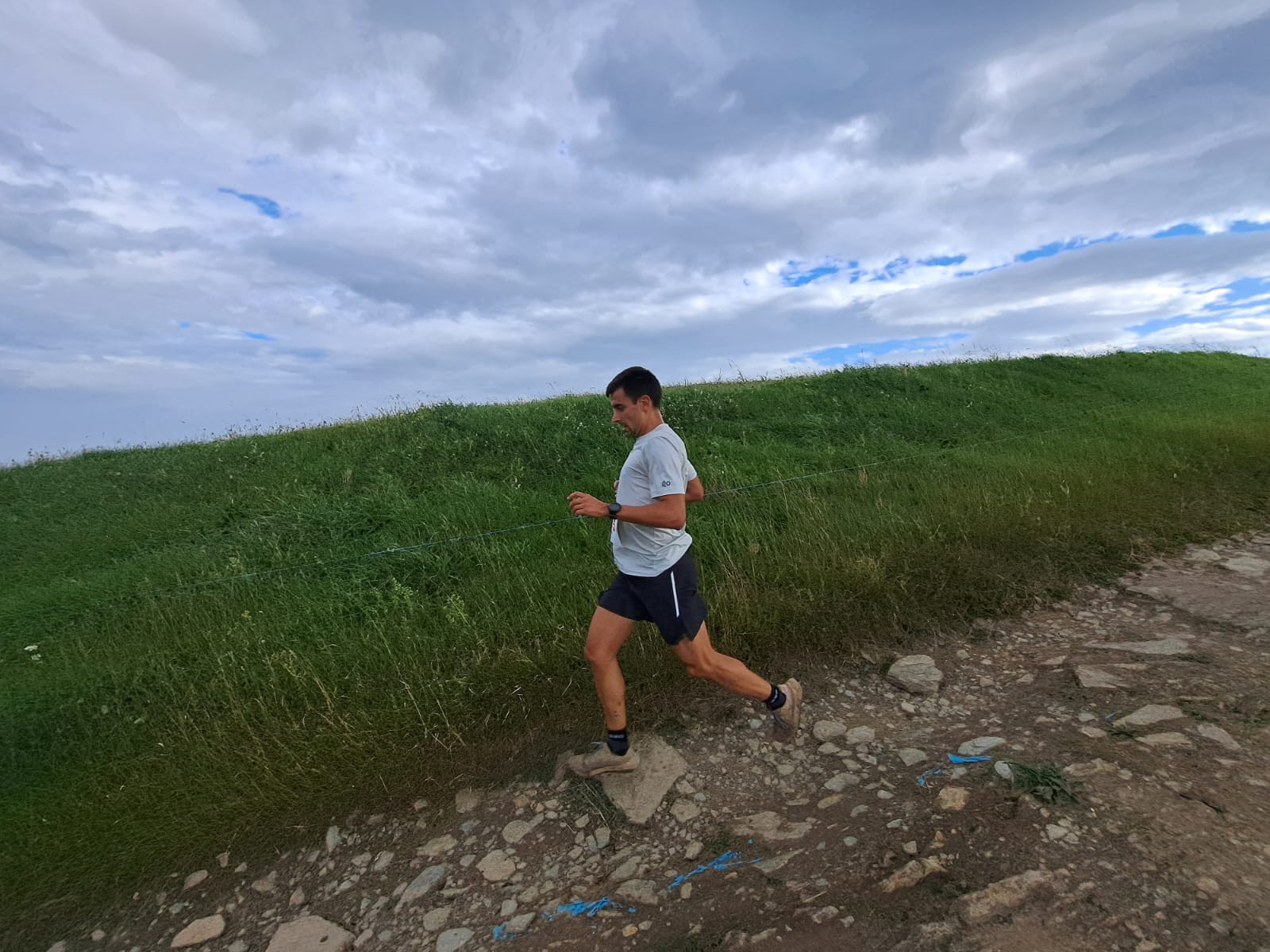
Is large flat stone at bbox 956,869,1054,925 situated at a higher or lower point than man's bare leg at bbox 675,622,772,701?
lower

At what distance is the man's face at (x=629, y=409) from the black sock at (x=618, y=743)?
1461 millimetres

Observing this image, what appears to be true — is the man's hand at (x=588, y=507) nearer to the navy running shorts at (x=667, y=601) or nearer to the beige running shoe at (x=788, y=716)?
the navy running shorts at (x=667, y=601)

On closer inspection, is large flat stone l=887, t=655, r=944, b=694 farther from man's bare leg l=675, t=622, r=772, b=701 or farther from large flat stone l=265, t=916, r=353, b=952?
large flat stone l=265, t=916, r=353, b=952

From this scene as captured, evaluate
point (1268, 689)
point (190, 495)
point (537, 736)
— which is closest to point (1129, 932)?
point (1268, 689)

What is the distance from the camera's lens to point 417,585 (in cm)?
510

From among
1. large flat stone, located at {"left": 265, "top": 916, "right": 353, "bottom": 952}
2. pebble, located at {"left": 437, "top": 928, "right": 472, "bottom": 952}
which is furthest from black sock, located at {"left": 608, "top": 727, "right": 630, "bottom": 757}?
large flat stone, located at {"left": 265, "top": 916, "right": 353, "bottom": 952}

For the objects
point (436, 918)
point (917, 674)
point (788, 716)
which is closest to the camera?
point (436, 918)

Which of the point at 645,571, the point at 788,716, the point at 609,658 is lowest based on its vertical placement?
the point at 788,716

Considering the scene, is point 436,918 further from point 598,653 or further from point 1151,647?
point 1151,647

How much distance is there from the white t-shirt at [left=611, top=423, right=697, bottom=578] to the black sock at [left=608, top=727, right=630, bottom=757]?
2.58 feet

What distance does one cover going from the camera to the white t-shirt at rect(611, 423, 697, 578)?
2803 millimetres

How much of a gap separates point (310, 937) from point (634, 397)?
260cm

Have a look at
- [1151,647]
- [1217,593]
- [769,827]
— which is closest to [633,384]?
[769,827]

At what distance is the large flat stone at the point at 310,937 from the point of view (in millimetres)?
2521
